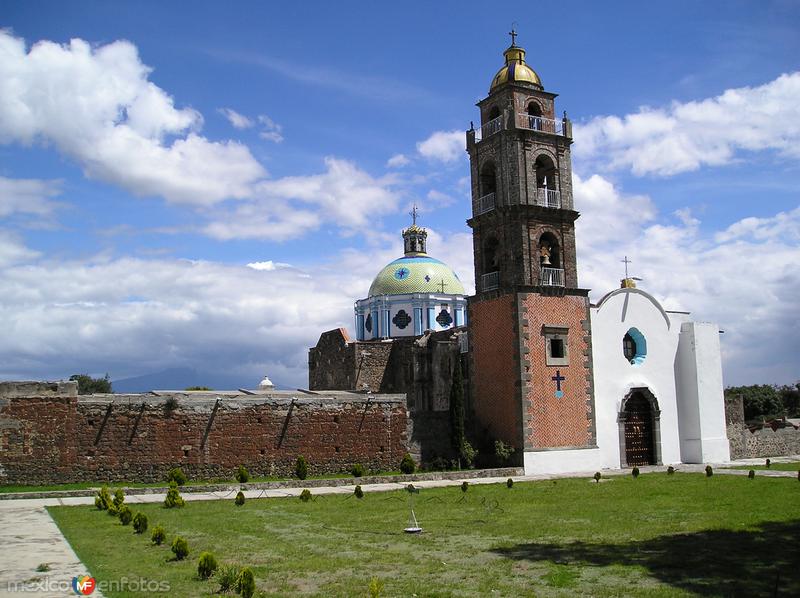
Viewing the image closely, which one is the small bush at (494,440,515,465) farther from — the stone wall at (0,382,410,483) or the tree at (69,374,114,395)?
the tree at (69,374,114,395)

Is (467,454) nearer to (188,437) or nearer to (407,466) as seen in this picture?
(407,466)

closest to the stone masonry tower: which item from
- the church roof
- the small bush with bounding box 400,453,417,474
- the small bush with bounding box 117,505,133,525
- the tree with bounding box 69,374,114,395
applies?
the small bush with bounding box 400,453,417,474

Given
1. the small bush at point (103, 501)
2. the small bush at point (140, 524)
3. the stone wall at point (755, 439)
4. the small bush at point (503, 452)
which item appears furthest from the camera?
the stone wall at point (755, 439)

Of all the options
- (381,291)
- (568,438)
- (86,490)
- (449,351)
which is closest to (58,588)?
(86,490)

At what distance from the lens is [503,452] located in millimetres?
26266

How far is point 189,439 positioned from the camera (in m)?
23.3

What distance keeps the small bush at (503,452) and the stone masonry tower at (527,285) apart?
11.1 inches

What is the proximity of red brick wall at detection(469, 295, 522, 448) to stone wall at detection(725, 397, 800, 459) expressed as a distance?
1176 cm

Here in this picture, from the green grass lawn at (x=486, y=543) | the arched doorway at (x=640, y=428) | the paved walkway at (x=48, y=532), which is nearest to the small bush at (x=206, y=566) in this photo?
the green grass lawn at (x=486, y=543)

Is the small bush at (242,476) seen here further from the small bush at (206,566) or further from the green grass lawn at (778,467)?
the green grass lawn at (778,467)

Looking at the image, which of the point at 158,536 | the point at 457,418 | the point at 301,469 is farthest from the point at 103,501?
the point at 457,418

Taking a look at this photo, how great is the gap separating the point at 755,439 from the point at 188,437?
25.2 metres

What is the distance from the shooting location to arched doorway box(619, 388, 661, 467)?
28.7 meters

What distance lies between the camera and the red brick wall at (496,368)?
1053 inches
